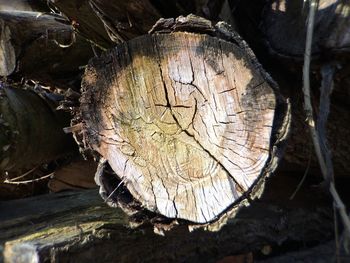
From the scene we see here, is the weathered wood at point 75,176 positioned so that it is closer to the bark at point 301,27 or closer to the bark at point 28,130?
the bark at point 28,130

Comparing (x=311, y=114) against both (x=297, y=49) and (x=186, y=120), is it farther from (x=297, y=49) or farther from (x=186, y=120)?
(x=186, y=120)

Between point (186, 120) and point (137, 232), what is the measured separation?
0.50 m

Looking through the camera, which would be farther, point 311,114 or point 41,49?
point 41,49

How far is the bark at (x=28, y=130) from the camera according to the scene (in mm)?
2066

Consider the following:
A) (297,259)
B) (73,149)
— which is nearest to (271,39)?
(297,259)

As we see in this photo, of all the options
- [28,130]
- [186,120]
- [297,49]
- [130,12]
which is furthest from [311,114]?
[28,130]

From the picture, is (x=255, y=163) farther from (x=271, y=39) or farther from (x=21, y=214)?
(x=21, y=214)

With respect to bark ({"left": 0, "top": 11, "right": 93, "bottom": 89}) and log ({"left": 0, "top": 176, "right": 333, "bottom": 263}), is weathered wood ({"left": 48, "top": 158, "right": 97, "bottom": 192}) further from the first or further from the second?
bark ({"left": 0, "top": 11, "right": 93, "bottom": 89})

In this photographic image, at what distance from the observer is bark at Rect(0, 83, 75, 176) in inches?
81.4

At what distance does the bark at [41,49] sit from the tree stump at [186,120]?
2.08ft

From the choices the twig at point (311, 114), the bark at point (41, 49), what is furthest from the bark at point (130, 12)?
the bark at point (41, 49)

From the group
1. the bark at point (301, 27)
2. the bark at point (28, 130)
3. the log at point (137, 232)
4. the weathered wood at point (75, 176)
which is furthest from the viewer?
the weathered wood at point (75, 176)

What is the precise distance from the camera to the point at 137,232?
1.81 meters

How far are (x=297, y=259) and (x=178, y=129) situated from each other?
1.07 meters
